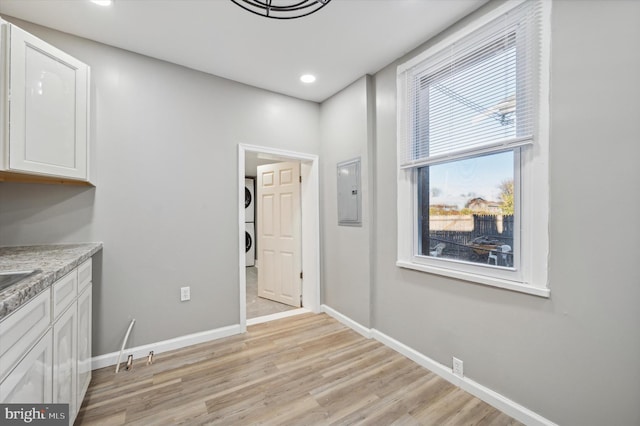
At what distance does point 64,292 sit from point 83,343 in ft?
1.94

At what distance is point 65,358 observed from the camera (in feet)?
4.51

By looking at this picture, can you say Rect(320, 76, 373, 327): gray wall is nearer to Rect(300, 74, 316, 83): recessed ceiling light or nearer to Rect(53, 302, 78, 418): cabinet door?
Rect(300, 74, 316, 83): recessed ceiling light

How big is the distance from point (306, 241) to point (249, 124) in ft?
5.14

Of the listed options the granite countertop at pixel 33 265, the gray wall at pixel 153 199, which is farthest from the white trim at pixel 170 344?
the granite countertop at pixel 33 265

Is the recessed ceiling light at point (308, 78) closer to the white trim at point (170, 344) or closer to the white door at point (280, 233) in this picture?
the white door at point (280, 233)

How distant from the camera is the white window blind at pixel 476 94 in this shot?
1631 millimetres

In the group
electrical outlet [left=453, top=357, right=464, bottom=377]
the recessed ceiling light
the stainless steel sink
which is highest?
the recessed ceiling light

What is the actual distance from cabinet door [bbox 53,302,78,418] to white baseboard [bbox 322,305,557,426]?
224cm

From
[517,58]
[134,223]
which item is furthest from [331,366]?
[517,58]

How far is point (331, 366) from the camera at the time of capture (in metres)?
2.24

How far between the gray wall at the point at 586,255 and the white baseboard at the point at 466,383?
1.6 inches

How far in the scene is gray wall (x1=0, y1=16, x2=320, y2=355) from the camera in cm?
212

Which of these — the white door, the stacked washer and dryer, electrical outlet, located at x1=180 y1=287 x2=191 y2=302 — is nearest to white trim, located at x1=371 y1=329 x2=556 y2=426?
the white door

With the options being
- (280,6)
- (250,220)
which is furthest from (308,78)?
(250,220)
